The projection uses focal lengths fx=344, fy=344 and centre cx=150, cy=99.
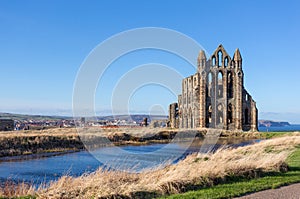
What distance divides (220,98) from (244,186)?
216 ft

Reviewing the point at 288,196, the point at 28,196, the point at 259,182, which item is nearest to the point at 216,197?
the point at 288,196

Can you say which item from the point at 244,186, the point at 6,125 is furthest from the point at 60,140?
the point at 244,186

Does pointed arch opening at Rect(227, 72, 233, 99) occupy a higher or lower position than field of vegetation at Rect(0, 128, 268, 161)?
higher

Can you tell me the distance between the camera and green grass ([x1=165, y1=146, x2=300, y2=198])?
10.1 metres

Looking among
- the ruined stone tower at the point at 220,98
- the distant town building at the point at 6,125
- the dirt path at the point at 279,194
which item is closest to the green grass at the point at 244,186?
the dirt path at the point at 279,194

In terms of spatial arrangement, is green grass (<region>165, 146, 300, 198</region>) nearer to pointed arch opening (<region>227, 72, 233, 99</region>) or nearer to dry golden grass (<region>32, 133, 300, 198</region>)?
dry golden grass (<region>32, 133, 300, 198</region>)

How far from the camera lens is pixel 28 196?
32.7 feet

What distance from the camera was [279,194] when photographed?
10258 mm

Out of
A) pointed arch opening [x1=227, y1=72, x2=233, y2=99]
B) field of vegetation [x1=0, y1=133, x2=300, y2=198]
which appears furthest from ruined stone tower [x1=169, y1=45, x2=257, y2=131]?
field of vegetation [x1=0, y1=133, x2=300, y2=198]

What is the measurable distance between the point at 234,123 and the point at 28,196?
68.4 metres

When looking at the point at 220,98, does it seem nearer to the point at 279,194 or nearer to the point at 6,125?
the point at 6,125

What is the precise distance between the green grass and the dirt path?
0.31 m

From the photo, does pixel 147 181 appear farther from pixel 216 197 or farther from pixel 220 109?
pixel 220 109

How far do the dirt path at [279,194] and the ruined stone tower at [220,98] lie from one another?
62.3 meters
